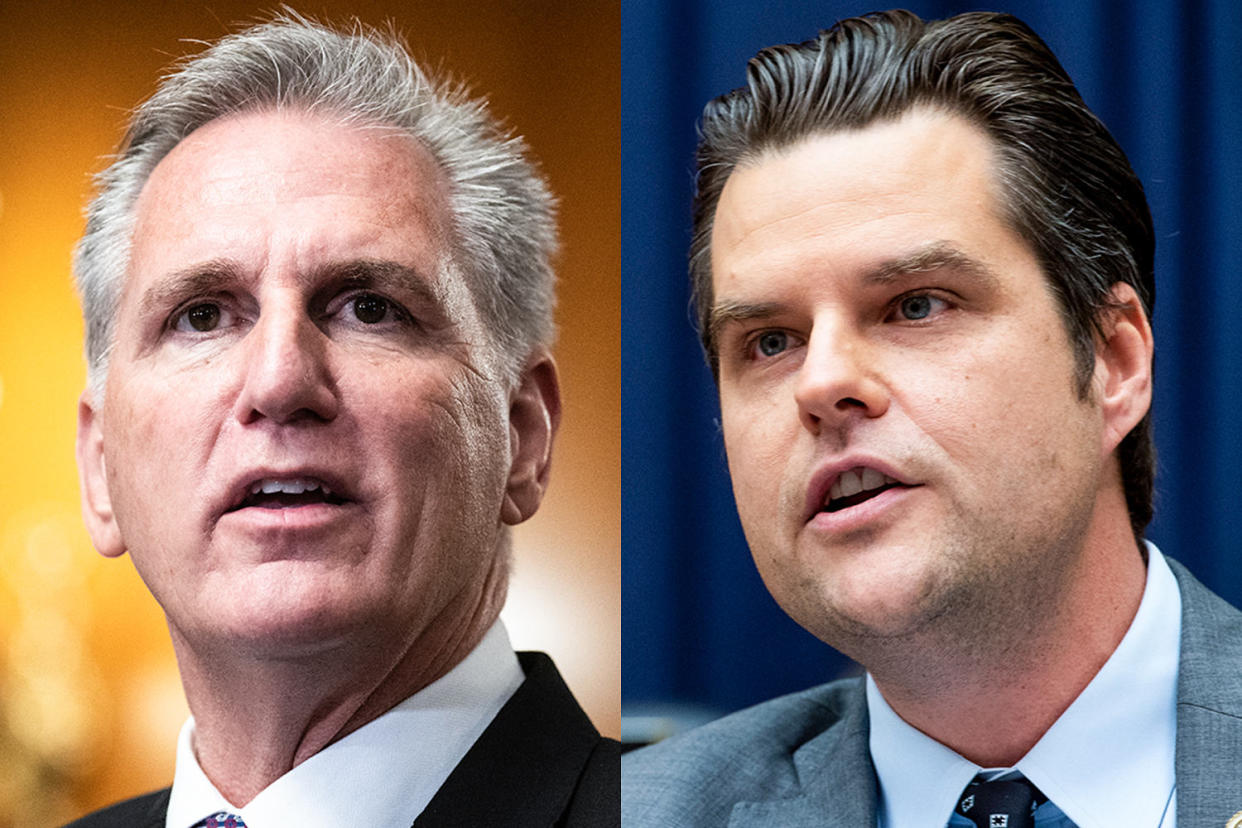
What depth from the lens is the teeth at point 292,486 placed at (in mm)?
1809

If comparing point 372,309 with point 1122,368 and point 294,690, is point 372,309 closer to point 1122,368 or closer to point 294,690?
point 294,690

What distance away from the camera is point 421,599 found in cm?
188

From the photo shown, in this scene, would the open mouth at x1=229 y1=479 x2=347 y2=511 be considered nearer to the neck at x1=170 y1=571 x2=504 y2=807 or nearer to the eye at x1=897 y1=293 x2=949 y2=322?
the neck at x1=170 y1=571 x2=504 y2=807

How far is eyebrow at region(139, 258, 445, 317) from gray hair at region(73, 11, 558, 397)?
0.25ft

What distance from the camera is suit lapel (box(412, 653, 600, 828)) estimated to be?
6.28 ft

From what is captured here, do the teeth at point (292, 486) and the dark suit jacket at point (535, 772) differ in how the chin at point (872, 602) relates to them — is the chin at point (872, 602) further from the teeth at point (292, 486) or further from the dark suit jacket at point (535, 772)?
the teeth at point (292, 486)

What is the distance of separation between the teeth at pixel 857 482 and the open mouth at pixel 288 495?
70 cm

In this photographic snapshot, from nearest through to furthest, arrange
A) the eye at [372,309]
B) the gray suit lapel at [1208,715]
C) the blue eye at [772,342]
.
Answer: the gray suit lapel at [1208,715] → the eye at [372,309] → the blue eye at [772,342]

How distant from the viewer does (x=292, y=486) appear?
181cm

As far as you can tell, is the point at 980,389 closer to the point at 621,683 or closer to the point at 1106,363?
the point at 1106,363

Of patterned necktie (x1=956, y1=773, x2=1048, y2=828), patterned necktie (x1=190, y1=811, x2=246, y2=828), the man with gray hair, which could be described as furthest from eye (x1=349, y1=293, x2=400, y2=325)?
patterned necktie (x1=956, y1=773, x2=1048, y2=828)

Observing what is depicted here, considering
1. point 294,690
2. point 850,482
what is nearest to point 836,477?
point 850,482

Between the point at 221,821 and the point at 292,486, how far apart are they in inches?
21.9

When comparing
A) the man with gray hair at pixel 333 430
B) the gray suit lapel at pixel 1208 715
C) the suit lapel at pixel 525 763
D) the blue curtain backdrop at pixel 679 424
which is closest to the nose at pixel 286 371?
the man with gray hair at pixel 333 430
